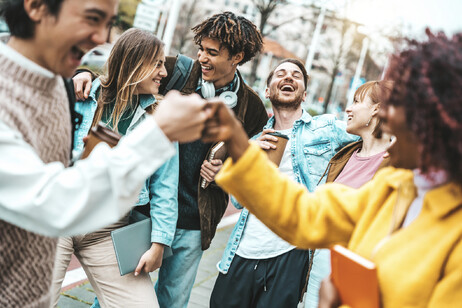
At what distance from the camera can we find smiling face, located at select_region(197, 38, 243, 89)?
11.0 ft

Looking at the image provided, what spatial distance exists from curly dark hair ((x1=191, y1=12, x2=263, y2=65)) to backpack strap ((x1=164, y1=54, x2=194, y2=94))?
0.85 ft

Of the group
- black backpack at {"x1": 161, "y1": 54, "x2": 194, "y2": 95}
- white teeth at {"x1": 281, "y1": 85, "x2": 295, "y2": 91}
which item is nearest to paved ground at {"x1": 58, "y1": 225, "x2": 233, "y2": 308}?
black backpack at {"x1": 161, "y1": 54, "x2": 194, "y2": 95}

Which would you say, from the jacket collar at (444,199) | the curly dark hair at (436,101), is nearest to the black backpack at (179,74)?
Result: the curly dark hair at (436,101)

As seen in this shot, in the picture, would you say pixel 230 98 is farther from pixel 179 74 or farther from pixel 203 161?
pixel 203 161

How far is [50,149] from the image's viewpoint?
154 centimetres

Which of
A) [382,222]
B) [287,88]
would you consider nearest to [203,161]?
[287,88]

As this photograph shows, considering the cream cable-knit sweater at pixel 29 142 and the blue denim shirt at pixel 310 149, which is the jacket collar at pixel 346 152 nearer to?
the blue denim shirt at pixel 310 149

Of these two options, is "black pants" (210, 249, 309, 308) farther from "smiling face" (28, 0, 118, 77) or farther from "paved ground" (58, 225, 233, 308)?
"smiling face" (28, 0, 118, 77)

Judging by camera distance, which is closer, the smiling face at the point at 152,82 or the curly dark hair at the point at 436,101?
the curly dark hair at the point at 436,101

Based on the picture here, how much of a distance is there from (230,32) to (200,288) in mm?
2594

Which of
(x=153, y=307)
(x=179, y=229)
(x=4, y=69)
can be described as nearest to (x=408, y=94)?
(x=4, y=69)

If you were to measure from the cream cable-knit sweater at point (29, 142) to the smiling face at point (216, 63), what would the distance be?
6.01ft

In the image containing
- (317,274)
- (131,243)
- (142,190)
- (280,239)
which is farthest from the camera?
(280,239)

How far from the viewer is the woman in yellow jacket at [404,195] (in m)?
1.32
